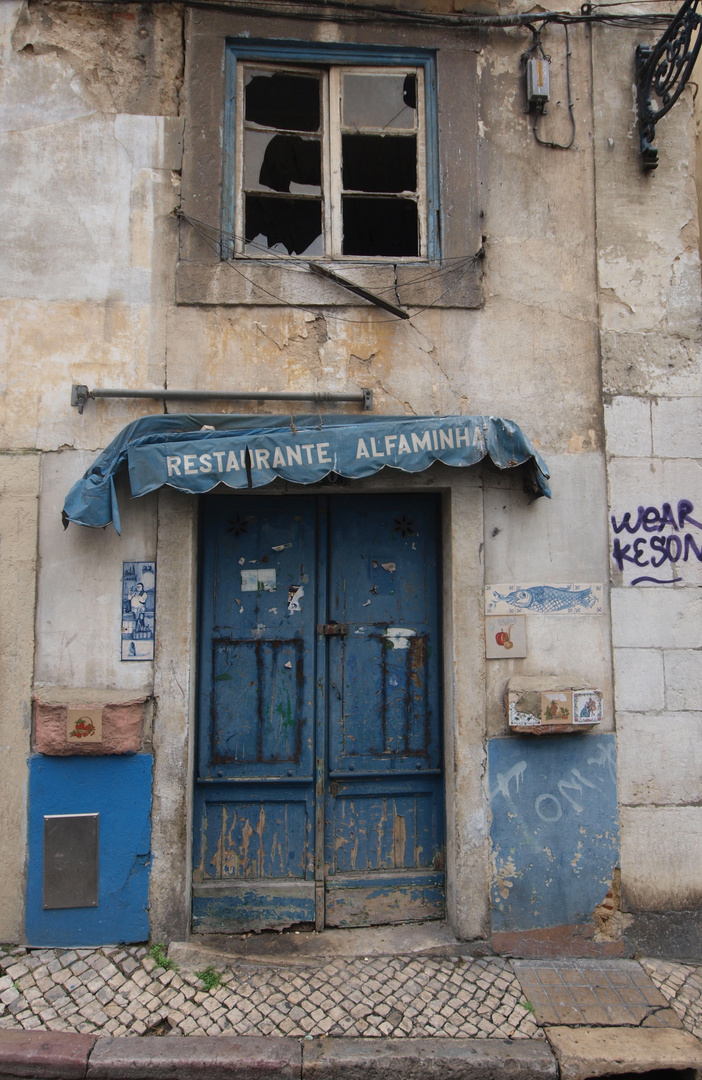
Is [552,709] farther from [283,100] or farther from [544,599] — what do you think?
[283,100]

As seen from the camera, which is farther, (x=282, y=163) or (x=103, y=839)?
(x=282, y=163)

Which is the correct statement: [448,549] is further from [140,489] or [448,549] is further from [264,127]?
[264,127]

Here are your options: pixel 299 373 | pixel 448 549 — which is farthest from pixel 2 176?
pixel 448 549

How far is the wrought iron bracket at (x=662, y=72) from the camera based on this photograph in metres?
3.94

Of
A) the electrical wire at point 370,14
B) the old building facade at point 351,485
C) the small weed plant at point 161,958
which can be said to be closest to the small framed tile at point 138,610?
the old building facade at point 351,485

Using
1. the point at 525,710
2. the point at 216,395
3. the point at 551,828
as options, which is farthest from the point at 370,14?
the point at 551,828

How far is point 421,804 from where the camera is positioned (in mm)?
4238

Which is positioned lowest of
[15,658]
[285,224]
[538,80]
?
[15,658]

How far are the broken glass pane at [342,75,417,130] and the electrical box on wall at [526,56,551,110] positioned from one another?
28.4 inches

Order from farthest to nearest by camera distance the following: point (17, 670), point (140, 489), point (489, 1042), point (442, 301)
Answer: point (442, 301), point (17, 670), point (140, 489), point (489, 1042)

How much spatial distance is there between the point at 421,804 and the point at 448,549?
1.62 m

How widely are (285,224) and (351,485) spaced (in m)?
1.77

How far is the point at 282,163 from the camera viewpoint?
14.4 ft

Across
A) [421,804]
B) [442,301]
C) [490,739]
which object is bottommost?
[421,804]
